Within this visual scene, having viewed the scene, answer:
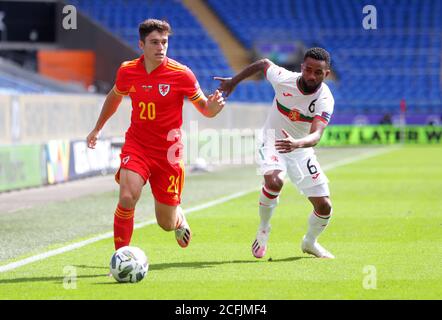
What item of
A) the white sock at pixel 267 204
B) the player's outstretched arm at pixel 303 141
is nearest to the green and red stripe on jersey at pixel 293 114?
the player's outstretched arm at pixel 303 141

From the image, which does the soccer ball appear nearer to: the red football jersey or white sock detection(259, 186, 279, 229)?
the red football jersey

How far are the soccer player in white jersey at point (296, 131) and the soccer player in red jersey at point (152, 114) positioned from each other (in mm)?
663

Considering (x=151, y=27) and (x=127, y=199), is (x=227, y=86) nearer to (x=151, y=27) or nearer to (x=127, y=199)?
(x=151, y=27)

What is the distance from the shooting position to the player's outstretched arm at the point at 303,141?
9.54 m

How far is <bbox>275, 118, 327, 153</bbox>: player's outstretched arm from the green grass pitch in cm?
116

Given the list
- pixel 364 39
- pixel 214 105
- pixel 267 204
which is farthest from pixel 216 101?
pixel 364 39

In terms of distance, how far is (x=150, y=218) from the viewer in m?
16.3

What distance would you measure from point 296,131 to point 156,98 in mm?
1822

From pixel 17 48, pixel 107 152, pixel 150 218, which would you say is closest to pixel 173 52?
pixel 17 48

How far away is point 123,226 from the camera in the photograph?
9844mm

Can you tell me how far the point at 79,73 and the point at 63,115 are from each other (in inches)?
1105

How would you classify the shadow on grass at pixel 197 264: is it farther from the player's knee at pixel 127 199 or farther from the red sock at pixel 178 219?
the player's knee at pixel 127 199

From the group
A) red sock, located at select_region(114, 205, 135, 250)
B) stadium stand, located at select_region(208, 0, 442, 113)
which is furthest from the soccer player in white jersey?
stadium stand, located at select_region(208, 0, 442, 113)

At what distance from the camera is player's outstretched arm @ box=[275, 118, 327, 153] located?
9.54m
